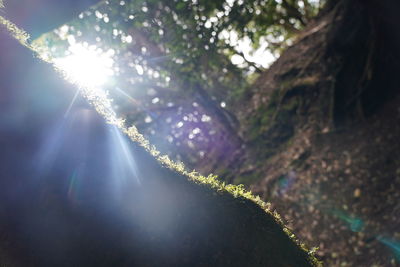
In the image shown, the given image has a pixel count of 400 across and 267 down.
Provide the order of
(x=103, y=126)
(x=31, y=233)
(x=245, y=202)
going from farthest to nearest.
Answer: (x=245, y=202), (x=103, y=126), (x=31, y=233)

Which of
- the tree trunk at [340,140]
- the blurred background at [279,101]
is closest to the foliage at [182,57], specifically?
the blurred background at [279,101]

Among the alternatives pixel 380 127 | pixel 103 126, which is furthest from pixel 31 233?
pixel 380 127

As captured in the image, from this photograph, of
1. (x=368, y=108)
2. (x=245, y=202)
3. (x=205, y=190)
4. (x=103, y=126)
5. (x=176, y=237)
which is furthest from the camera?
(x=368, y=108)

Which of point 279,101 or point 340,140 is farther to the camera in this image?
point 279,101

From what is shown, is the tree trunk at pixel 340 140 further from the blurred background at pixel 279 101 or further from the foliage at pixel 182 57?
the foliage at pixel 182 57

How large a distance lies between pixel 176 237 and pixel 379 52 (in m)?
8.21

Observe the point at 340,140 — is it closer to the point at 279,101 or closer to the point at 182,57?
the point at 279,101

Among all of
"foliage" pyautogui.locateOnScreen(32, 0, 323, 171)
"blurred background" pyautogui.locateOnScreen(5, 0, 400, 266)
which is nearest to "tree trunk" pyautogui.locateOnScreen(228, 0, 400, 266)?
"blurred background" pyautogui.locateOnScreen(5, 0, 400, 266)

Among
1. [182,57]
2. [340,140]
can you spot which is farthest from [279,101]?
[182,57]

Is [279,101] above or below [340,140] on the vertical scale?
above

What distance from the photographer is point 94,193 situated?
Result: 165 cm

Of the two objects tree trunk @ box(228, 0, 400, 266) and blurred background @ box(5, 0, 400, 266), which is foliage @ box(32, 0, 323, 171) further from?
tree trunk @ box(228, 0, 400, 266)

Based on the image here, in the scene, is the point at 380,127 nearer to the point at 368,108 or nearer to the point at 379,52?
the point at 368,108

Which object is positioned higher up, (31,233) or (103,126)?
(103,126)
